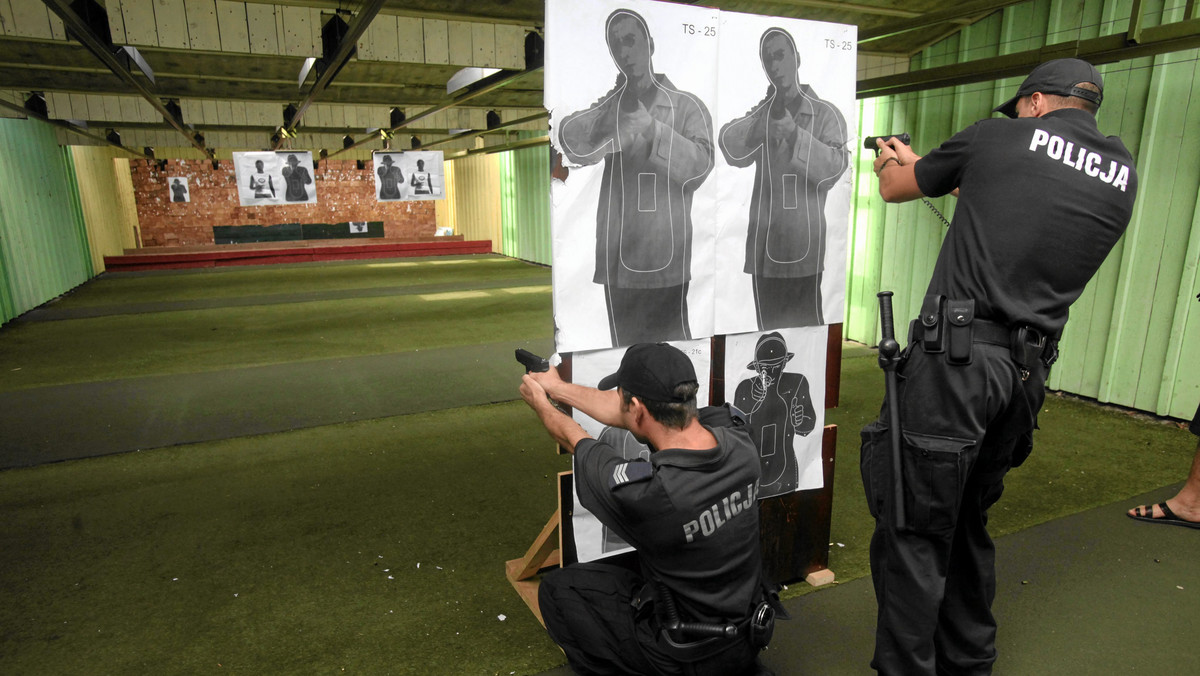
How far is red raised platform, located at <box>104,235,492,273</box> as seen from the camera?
14812mm

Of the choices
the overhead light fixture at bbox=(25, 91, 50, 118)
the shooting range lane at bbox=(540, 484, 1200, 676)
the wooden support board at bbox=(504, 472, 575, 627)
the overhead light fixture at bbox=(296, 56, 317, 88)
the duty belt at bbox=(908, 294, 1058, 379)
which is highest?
the overhead light fixture at bbox=(296, 56, 317, 88)

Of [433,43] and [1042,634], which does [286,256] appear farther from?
[1042,634]

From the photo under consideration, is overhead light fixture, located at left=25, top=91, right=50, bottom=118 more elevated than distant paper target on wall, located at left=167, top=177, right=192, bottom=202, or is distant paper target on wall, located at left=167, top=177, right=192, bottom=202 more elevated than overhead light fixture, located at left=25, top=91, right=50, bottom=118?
overhead light fixture, located at left=25, top=91, right=50, bottom=118

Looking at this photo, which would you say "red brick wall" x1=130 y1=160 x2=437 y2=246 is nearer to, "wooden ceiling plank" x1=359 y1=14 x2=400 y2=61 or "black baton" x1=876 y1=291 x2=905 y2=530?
"wooden ceiling plank" x1=359 y1=14 x2=400 y2=61

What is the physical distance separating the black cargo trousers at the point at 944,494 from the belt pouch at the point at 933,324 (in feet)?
0.11

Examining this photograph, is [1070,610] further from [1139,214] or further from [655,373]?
[1139,214]

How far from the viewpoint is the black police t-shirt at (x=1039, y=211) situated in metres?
1.79

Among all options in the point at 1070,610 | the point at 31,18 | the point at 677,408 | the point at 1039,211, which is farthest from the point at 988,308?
the point at 31,18

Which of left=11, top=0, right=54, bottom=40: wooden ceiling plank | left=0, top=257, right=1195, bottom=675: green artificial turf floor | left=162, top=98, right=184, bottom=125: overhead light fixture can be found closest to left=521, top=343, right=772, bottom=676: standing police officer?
left=0, top=257, right=1195, bottom=675: green artificial turf floor

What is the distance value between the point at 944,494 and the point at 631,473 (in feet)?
2.84

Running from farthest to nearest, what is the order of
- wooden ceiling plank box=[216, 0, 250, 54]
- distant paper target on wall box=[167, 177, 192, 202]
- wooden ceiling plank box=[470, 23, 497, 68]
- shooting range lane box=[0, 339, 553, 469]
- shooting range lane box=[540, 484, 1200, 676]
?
1. distant paper target on wall box=[167, 177, 192, 202]
2. wooden ceiling plank box=[470, 23, 497, 68]
3. wooden ceiling plank box=[216, 0, 250, 54]
4. shooting range lane box=[0, 339, 553, 469]
5. shooting range lane box=[540, 484, 1200, 676]

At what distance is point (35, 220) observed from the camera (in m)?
9.73

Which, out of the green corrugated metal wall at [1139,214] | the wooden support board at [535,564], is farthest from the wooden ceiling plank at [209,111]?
the wooden support board at [535,564]

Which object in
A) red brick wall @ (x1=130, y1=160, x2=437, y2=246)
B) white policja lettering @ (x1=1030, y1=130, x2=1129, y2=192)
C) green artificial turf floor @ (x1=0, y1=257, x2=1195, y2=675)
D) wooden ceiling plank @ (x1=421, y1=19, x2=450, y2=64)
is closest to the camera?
white policja lettering @ (x1=1030, y1=130, x2=1129, y2=192)
